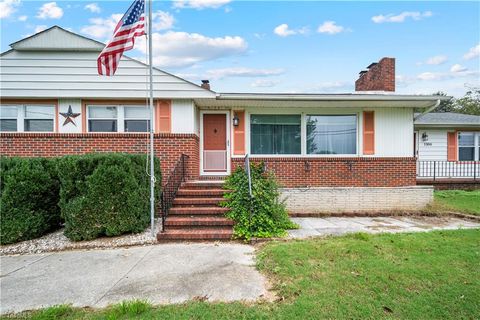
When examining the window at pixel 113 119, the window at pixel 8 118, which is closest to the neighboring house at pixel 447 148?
the window at pixel 113 119

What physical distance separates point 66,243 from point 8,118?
15.2 feet

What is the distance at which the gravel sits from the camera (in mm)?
4812

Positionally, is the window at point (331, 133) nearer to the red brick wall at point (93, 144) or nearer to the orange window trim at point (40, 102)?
the red brick wall at point (93, 144)

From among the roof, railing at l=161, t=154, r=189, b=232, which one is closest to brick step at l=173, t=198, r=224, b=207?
railing at l=161, t=154, r=189, b=232

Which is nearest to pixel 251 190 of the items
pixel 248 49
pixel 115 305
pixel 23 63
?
pixel 115 305

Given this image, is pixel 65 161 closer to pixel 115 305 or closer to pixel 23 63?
pixel 115 305

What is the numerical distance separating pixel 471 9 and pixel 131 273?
42.6 feet

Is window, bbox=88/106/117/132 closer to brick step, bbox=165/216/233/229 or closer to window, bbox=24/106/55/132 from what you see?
window, bbox=24/106/55/132

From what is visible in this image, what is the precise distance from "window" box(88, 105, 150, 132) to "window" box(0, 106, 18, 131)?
198cm

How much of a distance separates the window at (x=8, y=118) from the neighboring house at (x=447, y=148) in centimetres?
1554

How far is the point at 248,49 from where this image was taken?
1605 centimetres

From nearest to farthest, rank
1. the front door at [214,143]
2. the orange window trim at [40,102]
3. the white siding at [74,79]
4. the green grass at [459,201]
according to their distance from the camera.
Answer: the white siding at [74,79] → the orange window trim at [40,102] → the green grass at [459,201] → the front door at [214,143]

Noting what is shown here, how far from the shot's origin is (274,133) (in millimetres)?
8281

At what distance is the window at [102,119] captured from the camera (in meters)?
7.38
